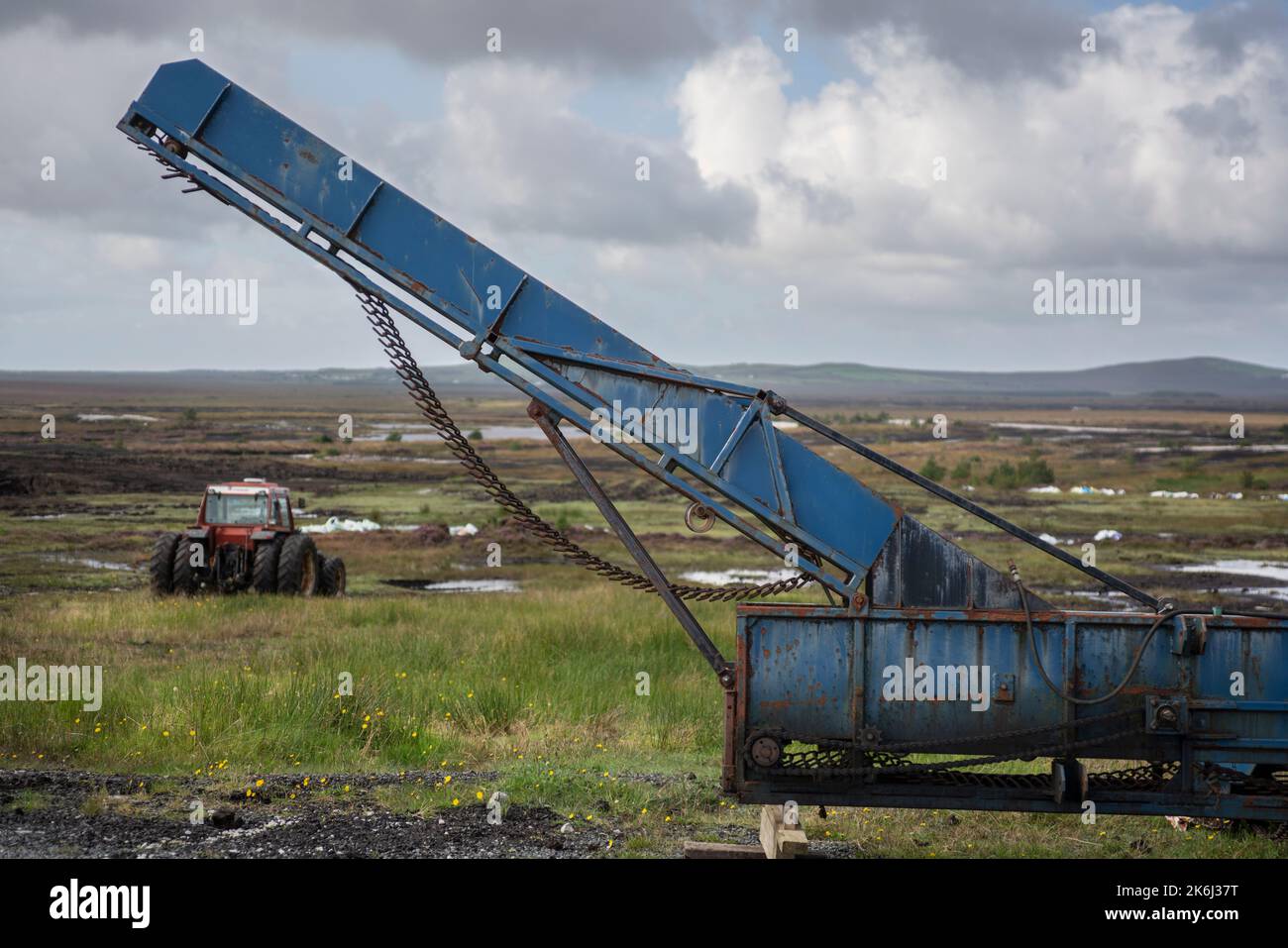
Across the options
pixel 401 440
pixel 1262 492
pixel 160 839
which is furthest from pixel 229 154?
pixel 401 440

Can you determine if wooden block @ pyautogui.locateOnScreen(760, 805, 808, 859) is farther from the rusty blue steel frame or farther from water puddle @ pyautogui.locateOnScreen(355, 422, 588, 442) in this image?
water puddle @ pyautogui.locateOnScreen(355, 422, 588, 442)

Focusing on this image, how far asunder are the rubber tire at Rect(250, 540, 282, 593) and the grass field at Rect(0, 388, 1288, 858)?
85 centimetres

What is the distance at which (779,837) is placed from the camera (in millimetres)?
7195

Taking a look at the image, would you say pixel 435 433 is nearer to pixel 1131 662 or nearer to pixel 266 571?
pixel 266 571

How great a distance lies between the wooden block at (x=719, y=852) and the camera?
723 cm

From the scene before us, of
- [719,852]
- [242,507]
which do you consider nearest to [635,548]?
[719,852]

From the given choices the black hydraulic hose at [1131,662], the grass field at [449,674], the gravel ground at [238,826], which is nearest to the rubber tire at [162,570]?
the grass field at [449,674]

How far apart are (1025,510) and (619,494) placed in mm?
14346

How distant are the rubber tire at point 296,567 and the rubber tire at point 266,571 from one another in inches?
3.0

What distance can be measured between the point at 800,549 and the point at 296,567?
13.6 m

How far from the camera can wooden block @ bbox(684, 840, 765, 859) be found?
23.7 feet

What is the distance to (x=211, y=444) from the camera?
6166 centimetres

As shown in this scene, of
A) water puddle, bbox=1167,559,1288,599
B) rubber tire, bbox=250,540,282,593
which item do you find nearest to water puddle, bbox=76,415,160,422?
rubber tire, bbox=250,540,282,593
